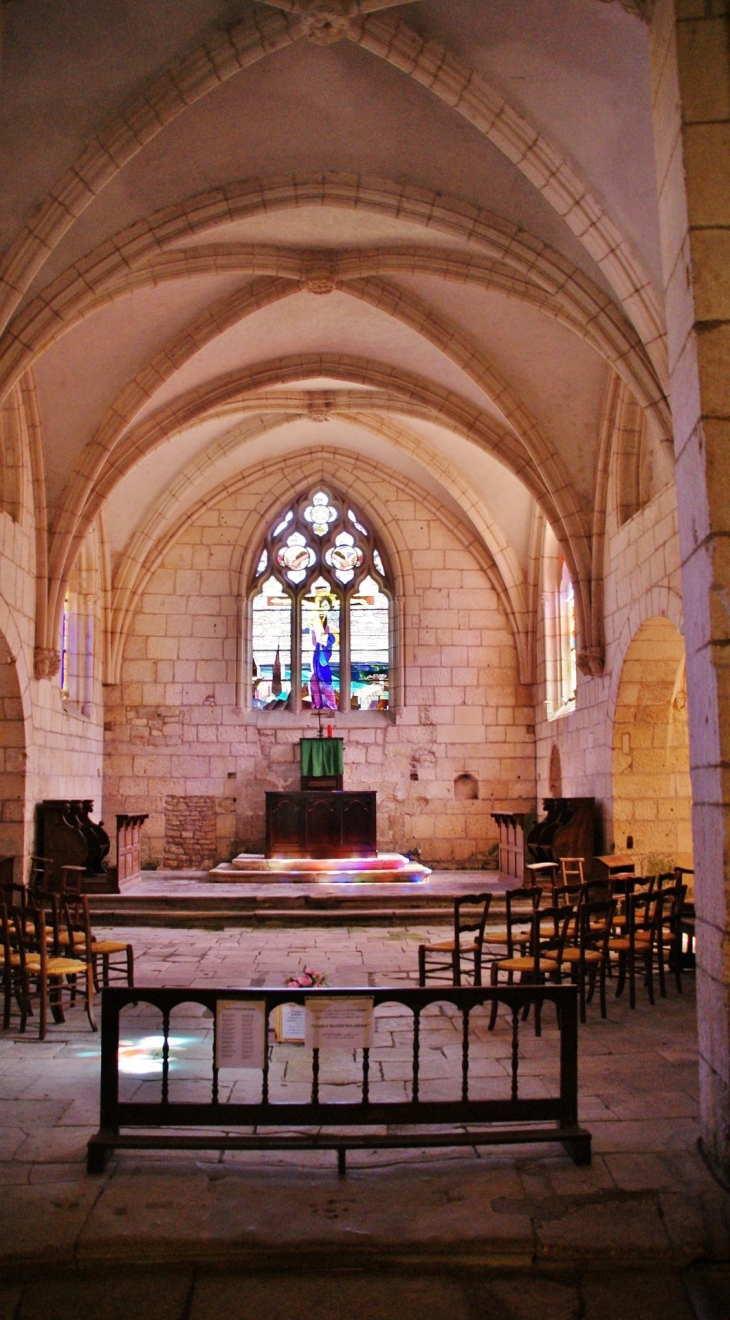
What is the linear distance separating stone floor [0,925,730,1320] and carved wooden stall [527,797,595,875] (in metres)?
5.75

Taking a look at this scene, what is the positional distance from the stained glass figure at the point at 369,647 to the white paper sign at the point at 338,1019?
11.2 meters

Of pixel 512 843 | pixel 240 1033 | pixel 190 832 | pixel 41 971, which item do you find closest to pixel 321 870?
pixel 512 843

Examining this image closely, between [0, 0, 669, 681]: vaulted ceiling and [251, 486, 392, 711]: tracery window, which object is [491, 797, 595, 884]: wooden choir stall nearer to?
[0, 0, 669, 681]: vaulted ceiling

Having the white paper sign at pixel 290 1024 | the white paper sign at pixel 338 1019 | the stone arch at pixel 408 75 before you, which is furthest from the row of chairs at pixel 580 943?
the stone arch at pixel 408 75

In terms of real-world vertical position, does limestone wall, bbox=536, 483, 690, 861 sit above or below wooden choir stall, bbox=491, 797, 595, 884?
above

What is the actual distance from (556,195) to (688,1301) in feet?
20.4

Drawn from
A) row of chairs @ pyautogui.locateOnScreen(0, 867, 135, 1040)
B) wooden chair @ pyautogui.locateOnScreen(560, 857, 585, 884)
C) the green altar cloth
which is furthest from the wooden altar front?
row of chairs @ pyautogui.locateOnScreen(0, 867, 135, 1040)

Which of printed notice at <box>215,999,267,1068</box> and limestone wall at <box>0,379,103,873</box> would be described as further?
limestone wall at <box>0,379,103,873</box>

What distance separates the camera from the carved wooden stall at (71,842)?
420 inches

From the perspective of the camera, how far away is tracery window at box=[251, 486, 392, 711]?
15.0m

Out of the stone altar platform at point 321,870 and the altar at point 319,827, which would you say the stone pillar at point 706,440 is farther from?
the altar at point 319,827

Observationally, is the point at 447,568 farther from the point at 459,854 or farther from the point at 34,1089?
the point at 34,1089

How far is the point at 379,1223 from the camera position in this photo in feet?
10.6

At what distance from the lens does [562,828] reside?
406 inches
